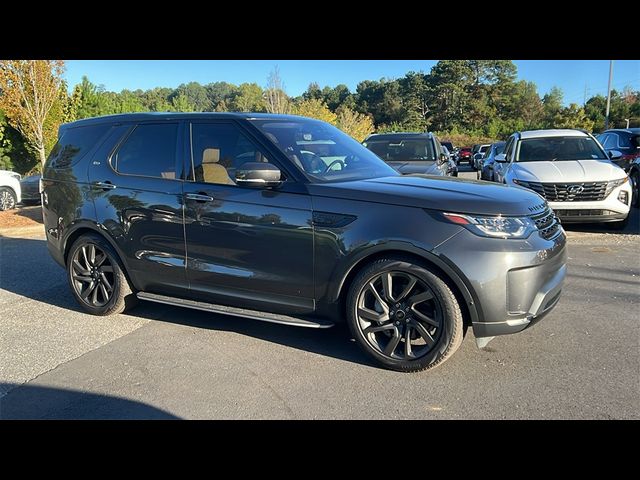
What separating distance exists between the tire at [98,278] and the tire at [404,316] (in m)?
2.39

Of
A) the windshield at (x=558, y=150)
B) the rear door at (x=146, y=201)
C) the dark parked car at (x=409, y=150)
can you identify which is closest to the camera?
the rear door at (x=146, y=201)

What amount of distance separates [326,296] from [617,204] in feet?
20.0

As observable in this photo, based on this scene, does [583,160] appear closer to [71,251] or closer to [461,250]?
[461,250]

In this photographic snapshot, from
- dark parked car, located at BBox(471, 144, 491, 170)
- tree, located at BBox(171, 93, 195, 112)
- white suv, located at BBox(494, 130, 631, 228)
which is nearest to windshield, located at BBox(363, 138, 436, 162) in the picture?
white suv, located at BBox(494, 130, 631, 228)

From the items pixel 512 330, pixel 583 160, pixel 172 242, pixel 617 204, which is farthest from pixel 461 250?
pixel 583 160

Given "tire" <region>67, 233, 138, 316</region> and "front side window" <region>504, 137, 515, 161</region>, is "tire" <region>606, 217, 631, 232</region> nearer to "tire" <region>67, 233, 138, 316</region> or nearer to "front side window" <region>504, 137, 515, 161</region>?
"front side window" <region>504, 137, 515, 161</region>

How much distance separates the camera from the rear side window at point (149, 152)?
440 centimetres

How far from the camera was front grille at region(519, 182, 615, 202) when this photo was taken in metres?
7.59

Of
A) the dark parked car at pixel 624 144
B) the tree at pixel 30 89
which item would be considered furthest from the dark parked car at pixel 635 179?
the tree at pixel 30 89

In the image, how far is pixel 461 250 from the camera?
10.7 feet

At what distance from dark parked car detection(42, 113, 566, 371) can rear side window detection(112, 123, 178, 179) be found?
0.01 m

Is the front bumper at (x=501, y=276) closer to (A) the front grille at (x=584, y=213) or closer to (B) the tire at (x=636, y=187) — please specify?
(A) the front grille at (x=584, y=213)

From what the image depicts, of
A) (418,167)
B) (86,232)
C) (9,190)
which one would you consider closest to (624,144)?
(418,167)
